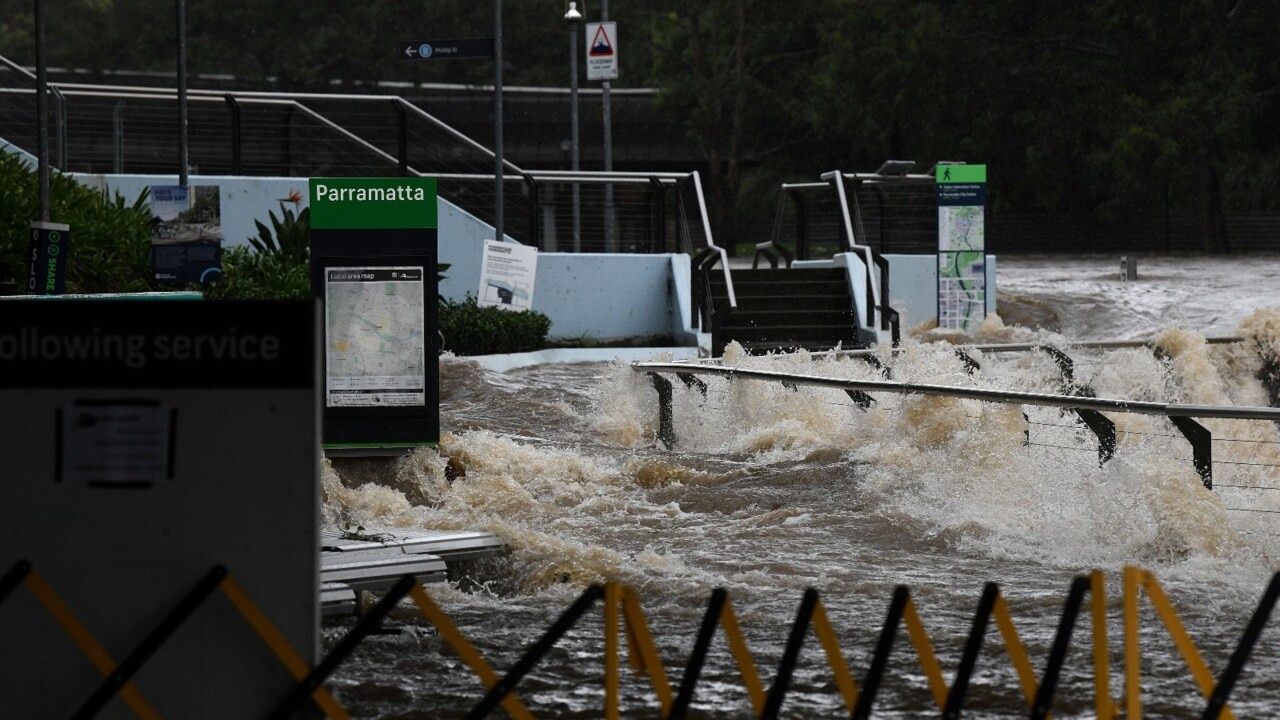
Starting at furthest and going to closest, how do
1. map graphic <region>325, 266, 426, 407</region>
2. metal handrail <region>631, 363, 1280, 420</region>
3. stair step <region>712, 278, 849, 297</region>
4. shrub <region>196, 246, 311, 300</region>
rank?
stair step <region>712, 278, 849, 297</region> → shrub <region>196, 246, 311, 300</region> → map graphic <region>325, 266, 426, 407</region> → metal handrail <region>631, 363, 1280, 420</region>

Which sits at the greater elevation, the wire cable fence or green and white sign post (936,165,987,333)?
the wire cable fence

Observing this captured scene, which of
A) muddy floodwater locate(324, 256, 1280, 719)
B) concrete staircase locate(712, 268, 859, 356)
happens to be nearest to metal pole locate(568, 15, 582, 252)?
concrete staircase locate(712, 268, 859, 356)

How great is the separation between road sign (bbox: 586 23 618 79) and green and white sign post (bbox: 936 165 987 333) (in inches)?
308

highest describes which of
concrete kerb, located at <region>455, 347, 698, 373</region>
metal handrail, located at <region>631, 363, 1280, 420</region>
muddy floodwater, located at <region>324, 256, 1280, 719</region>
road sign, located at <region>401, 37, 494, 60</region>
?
road sign, located at <region>401, 37, 494, 60</region>

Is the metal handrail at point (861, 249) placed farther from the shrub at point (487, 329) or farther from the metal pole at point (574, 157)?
the shrub at point (487, 329)

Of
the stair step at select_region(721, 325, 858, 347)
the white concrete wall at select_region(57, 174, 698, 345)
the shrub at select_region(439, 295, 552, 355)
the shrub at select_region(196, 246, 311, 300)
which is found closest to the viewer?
the shrub at select_region(196, 246, 311, 300)

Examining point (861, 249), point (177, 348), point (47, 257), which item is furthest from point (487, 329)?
point (177, 348)

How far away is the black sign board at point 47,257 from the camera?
12617 millimetres

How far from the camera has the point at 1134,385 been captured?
1619 cm

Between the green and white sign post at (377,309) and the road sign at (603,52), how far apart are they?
18.0m

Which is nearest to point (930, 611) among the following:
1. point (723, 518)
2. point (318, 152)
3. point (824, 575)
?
point (824, 575)

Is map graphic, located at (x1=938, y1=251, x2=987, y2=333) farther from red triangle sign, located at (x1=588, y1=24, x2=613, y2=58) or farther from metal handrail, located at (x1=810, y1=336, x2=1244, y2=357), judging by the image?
red triangle sign, located at (x1=588, y1=24, x2=613, y2=58)

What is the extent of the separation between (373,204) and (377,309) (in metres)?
0.67

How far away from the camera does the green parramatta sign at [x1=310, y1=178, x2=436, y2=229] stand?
1070 cm
